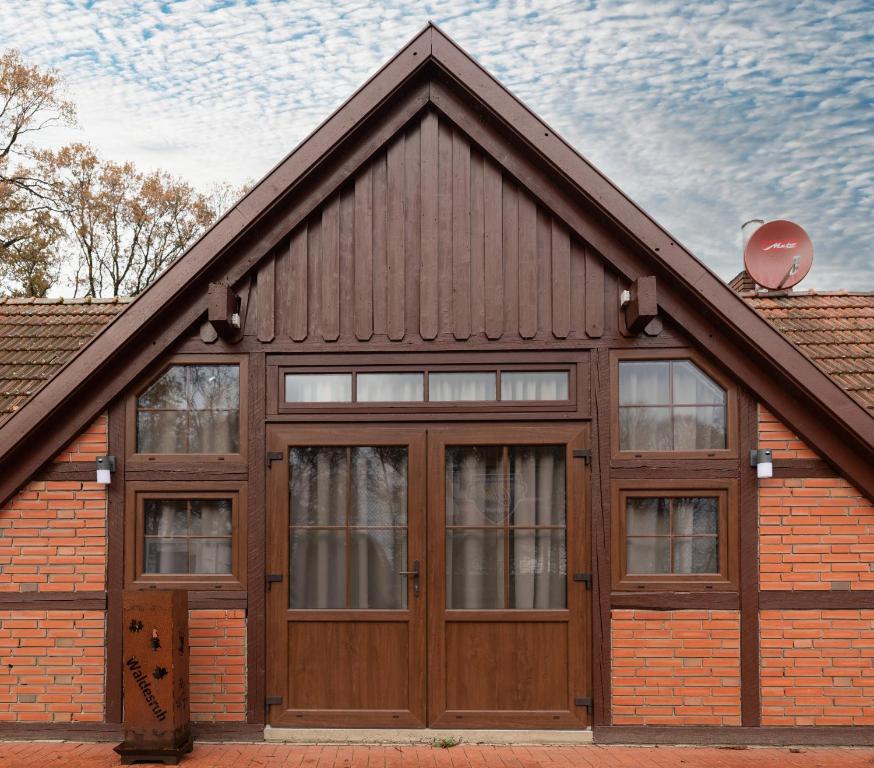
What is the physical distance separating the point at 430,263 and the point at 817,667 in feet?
14.7

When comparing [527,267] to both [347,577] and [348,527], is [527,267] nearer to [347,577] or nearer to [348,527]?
[348,527]

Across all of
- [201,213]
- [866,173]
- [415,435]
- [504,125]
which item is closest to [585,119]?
[866,173]

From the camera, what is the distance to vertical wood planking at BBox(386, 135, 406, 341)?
5691mm

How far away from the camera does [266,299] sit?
5730 mm

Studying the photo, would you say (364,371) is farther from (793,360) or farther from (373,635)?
(793,360)

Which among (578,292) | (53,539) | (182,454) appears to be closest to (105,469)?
(182,454)

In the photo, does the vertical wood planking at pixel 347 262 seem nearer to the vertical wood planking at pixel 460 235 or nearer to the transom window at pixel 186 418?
the vertical wood planking at pixel 460 235

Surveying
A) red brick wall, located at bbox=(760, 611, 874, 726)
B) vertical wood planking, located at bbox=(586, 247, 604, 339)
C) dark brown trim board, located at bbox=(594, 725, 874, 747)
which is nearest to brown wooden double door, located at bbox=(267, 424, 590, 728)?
dark brown trim board, located at bbox=(594, 725, 874, 747)

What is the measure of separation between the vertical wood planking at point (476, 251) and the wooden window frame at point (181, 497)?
7.85ft

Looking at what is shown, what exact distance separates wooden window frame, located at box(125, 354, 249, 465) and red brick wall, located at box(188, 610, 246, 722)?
49.7 inches

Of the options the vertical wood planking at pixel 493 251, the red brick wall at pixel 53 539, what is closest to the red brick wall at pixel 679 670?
the vertical wood planking at pixel 493 251

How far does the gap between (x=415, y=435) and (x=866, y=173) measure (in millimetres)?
12389

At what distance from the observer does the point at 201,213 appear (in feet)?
66.4

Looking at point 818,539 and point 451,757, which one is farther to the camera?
point 818,539
